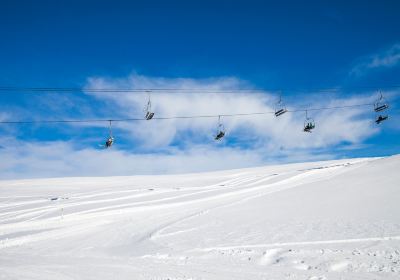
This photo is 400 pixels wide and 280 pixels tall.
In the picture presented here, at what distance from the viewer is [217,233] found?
14.3 m

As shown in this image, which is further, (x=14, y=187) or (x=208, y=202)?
(x=14, y=187)

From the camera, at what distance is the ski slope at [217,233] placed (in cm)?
893

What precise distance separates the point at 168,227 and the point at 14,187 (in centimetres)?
3012

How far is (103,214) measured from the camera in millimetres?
22062

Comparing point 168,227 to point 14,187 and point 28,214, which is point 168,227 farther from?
point 14,187

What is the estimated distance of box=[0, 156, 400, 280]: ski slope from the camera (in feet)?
29.3

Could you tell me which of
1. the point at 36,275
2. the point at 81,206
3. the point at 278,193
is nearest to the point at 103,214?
the point at 81,206

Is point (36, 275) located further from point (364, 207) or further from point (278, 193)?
point (278, 193)

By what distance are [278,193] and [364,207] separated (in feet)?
26.6

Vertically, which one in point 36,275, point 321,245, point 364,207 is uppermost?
point 364,207

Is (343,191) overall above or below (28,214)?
above

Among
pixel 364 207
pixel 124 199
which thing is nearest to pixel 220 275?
pixel 364 207

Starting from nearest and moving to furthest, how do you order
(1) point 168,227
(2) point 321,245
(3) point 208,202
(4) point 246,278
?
(4) point 246,278
(2) point 321,245
(1) point 168,227
(3) point 208,202

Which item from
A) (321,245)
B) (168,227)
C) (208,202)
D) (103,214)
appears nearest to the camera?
(321,245)
